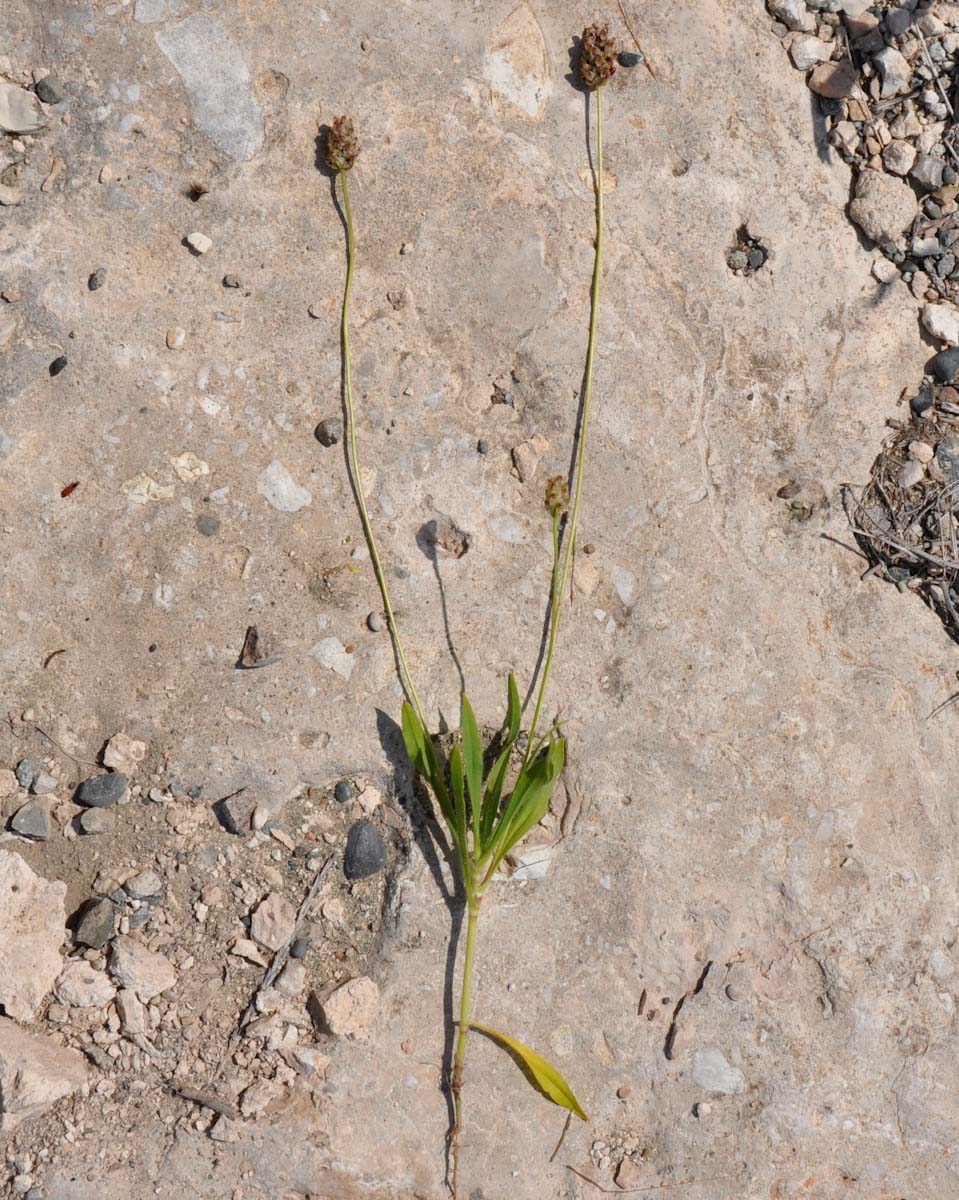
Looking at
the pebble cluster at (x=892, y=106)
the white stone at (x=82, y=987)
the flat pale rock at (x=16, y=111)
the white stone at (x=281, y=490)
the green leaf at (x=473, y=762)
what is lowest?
the white stone at (x=82, y=987)

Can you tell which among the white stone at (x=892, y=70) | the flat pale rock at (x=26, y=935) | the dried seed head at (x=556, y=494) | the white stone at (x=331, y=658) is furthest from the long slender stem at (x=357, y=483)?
the white stone at (x=892, y=70)

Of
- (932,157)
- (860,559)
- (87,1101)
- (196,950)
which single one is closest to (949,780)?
(860,559)

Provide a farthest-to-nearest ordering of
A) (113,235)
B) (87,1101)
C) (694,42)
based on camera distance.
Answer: (694,42) → (113,235) → (87,1101)

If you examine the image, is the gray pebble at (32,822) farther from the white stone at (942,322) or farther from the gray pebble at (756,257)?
the white stone at (942,322)

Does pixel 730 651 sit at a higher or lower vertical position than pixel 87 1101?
higher

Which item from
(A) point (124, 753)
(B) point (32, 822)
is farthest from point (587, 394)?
(B) point (32, 822)

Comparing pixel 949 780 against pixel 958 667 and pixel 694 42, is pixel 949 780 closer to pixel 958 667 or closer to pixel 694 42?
pixel 958 667

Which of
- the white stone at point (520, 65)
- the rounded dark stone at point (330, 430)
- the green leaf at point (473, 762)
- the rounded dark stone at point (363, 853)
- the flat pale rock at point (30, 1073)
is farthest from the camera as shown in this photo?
the white stone at point (520, 65)

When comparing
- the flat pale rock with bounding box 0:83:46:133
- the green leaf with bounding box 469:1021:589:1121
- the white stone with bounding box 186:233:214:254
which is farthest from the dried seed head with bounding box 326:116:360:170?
the green leaf with bounding box 469:1021:589:1121
